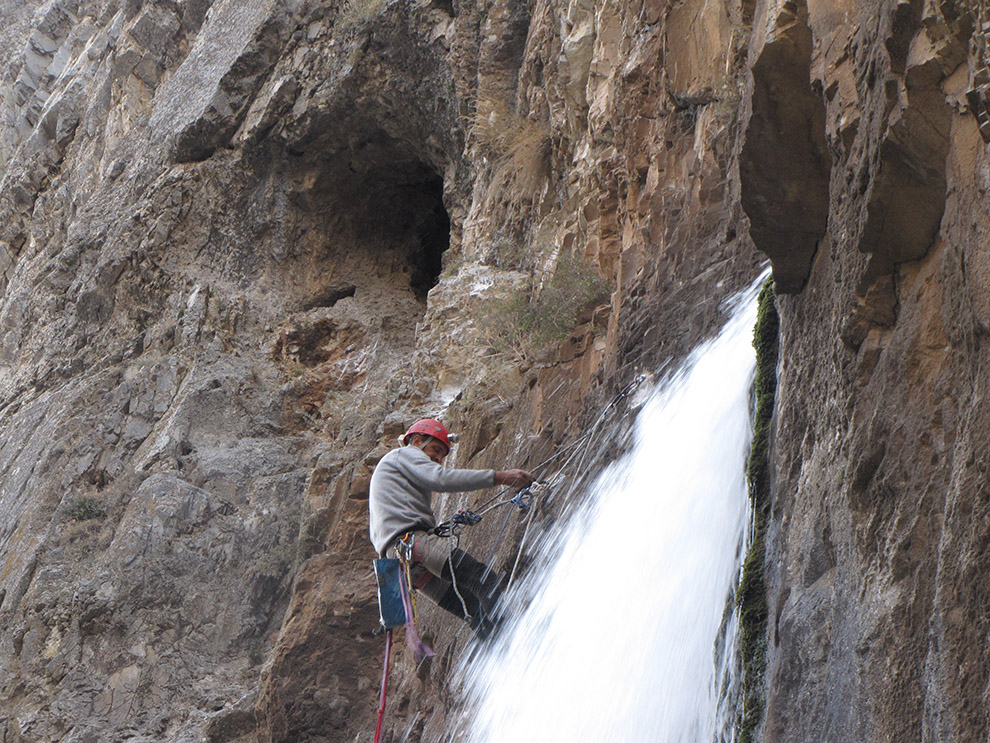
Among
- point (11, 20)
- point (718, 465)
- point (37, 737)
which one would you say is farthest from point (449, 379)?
point (11, 20)

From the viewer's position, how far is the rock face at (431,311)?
7.93ft

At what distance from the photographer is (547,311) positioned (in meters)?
7.34

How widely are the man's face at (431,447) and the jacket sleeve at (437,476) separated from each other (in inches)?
9.4

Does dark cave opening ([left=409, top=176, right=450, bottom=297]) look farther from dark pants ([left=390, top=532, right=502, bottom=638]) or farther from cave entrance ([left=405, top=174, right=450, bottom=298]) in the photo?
dark pants ([left=390, top=532, right=502, bottom=638])

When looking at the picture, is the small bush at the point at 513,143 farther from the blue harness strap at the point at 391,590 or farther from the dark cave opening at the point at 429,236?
the blue harness strap at the point at 391,590

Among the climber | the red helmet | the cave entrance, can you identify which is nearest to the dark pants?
the climber

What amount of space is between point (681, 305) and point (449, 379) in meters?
3.37

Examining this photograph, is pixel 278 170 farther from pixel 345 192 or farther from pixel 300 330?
pixel 300 330

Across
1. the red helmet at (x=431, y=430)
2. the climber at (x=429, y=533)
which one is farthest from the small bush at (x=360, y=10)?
the climber at (x=429, y=533)

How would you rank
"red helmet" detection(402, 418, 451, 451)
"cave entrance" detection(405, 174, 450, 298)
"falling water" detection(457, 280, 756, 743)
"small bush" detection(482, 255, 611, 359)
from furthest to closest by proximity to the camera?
"cave entrance" detection(405, 174, 450, 298), "small bush" detection(482, 255, 611, 359), "red helmet" detection(402, 418, 451, 451), "falling water" detection(457, 280, 756, 743)

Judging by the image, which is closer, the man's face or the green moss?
the green moss

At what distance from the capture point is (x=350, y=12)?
468 inches

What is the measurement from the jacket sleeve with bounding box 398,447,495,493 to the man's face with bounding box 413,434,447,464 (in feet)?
0.78

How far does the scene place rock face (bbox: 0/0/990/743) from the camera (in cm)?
242
